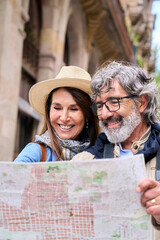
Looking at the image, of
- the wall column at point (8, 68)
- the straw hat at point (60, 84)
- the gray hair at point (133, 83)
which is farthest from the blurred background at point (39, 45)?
the gray hair at point (133, 83)

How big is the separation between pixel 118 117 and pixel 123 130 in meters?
0.10

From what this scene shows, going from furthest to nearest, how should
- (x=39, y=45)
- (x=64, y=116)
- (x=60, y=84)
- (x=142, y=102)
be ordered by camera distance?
(x=39, y=45) → (x=60, y=84) → (x=64, y=116) → (x=142, y=102)

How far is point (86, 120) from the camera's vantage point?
2.67 meters

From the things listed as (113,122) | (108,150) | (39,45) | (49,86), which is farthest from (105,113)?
(39,45)

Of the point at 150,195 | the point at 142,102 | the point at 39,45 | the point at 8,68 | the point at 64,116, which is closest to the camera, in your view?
the point at 150,195

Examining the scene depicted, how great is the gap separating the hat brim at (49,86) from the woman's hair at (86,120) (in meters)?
0.03

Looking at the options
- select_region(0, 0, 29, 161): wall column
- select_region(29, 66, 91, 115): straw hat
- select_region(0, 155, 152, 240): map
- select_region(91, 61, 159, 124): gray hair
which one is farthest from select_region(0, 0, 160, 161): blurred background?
select_region(0, 155, 152, 240): map

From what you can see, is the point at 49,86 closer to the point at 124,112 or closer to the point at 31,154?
the point at 31,154

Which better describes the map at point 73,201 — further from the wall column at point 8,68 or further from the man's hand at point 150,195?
the wall column at point 8,68

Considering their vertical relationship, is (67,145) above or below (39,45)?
below

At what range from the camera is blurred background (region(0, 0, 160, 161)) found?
5895mm

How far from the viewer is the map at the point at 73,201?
146 centimetres

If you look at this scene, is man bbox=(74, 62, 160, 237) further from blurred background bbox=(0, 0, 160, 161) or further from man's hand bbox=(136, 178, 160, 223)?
blurred background bbox=(0, 0, 160, 161)

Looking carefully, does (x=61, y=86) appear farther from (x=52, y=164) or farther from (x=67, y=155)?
(x=52, y=164)
